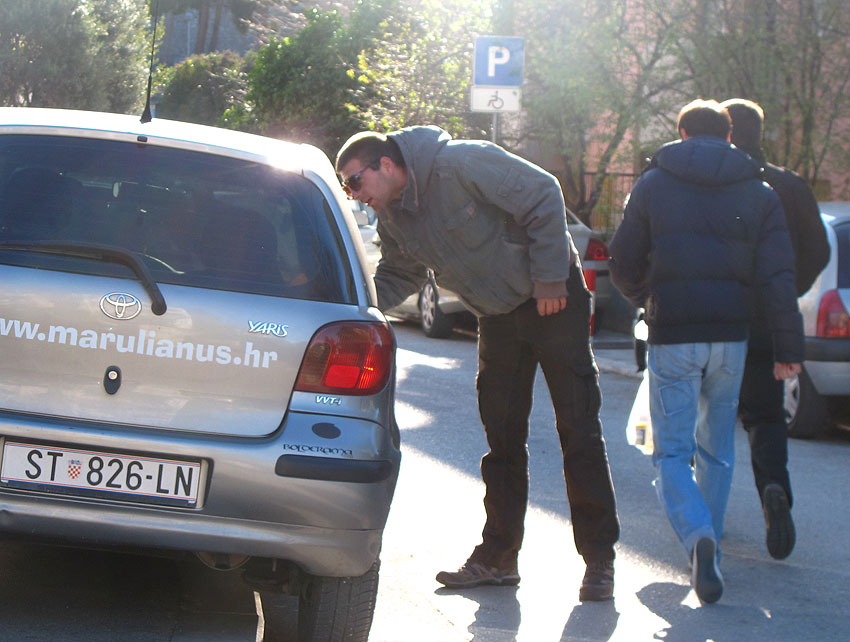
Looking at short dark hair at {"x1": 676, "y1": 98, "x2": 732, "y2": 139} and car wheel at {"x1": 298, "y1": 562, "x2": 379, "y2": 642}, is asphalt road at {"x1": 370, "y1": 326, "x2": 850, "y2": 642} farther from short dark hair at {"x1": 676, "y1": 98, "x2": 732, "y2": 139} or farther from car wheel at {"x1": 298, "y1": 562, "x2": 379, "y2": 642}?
short dark hair at {"x1": 676, "y1": 98, "x2": 732, "y2": 139}

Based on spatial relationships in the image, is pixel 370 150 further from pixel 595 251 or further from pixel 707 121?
pixel 595 251

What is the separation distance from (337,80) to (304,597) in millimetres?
26528

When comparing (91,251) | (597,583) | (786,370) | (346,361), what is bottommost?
(597,583)

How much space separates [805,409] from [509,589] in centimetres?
391

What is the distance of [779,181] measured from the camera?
5.85 meters

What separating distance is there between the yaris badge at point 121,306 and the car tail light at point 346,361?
19.6 inches

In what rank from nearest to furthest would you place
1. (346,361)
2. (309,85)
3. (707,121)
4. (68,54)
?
1. (346,361)
2. (707,121)
3. (68,54)
4. (309,85)

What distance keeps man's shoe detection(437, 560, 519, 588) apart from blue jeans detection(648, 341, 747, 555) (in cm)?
67

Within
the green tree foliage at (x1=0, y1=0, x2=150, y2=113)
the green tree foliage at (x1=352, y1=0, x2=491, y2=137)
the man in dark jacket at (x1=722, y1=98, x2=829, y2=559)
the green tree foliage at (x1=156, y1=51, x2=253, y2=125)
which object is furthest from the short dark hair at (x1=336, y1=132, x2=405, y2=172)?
the green tree foliage at (x1=156, y1=51, x2=253, y2=125)

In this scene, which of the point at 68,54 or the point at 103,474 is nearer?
the point at 103,474

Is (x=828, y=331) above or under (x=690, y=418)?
under

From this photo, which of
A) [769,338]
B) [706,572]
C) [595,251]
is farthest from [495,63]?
[706,572]

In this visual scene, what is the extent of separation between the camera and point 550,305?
4.92 meters

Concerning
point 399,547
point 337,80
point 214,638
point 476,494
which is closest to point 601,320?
point 476,494
